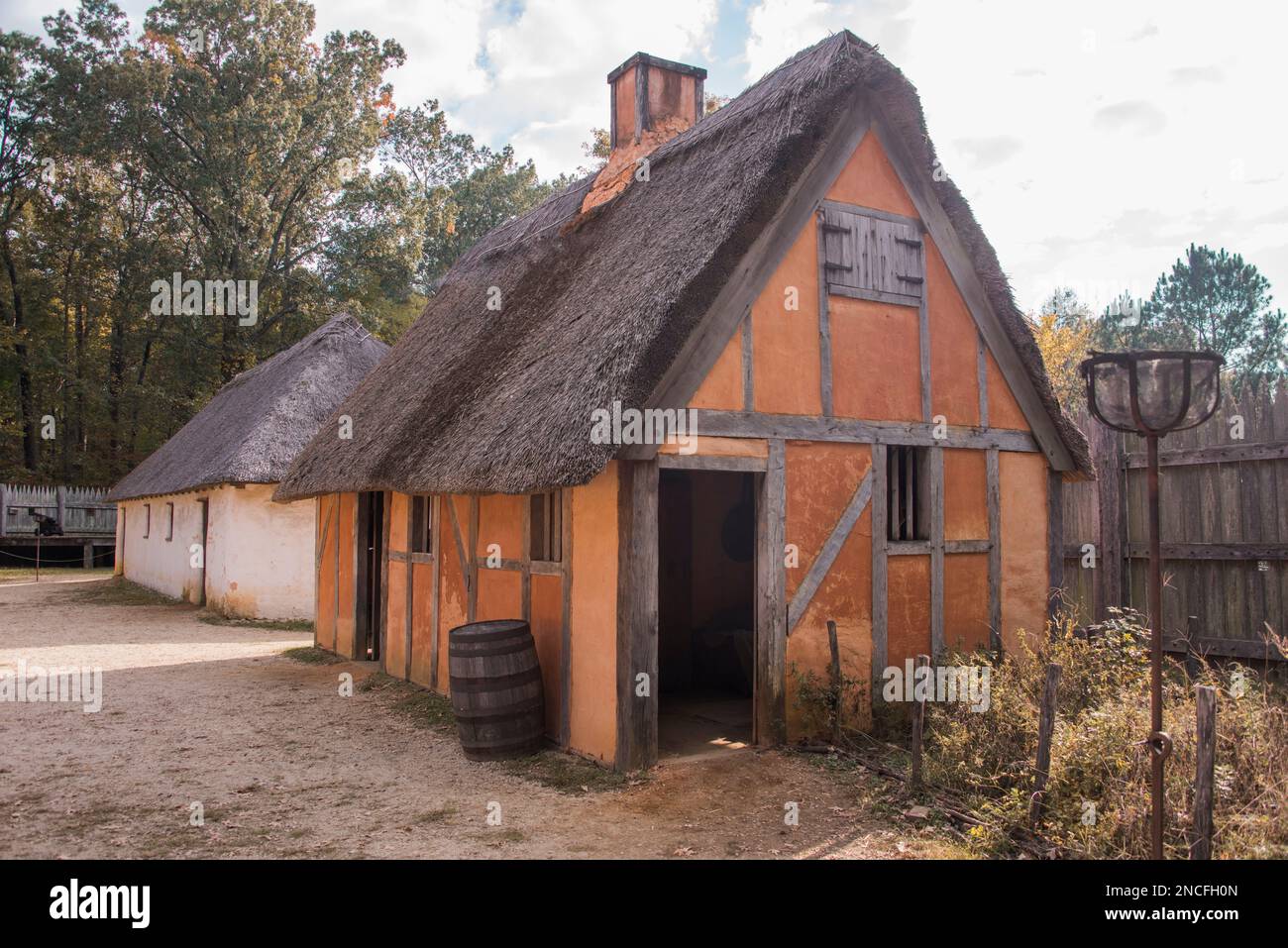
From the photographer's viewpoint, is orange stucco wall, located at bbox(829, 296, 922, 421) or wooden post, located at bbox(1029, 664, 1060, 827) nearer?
wooden post, located at bbox(1029, 664, 1060, 827)

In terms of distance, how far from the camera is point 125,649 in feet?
41.8

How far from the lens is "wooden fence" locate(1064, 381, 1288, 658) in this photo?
24.8 feet

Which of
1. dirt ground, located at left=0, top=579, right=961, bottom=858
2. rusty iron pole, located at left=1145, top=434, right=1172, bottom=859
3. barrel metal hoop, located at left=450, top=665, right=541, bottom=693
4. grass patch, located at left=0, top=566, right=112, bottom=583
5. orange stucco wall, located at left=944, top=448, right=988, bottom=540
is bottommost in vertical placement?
dirt ground, located at left=0, top=579, right=961, bottom=858

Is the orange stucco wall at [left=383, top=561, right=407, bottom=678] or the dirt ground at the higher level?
the orange stucco wall at [left=383, top=561, right=407, bottom=678]

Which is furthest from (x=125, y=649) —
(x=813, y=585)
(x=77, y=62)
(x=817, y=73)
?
(x=77, y=62)

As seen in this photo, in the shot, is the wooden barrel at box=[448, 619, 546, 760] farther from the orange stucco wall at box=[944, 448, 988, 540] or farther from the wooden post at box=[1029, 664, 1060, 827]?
the orange stucco wall at box=[944, 448, 988, 540]

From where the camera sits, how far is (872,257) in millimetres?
7598

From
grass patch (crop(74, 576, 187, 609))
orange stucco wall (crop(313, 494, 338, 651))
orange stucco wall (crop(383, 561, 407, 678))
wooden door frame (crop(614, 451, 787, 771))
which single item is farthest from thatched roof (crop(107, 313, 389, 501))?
wooden door frame (crop(614, 451, 787, 771))

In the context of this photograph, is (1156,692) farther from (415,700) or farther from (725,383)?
(415,700)

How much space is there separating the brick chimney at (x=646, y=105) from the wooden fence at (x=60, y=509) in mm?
21979

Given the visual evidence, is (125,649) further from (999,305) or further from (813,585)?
(999,305)

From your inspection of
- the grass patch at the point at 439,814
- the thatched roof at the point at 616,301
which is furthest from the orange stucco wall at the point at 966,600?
the grass patch at the point at 439,814

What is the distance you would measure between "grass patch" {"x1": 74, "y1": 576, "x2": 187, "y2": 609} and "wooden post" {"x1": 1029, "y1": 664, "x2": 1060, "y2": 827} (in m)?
17.0
